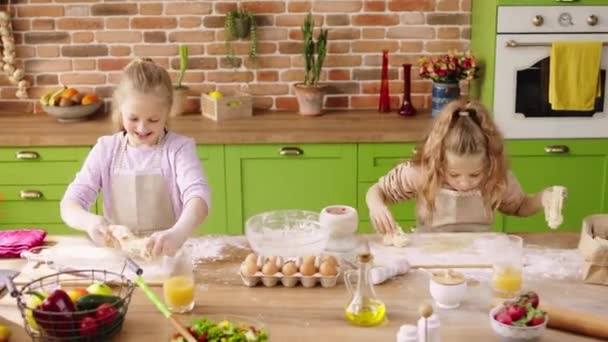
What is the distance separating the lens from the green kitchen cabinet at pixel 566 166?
12.8 feet

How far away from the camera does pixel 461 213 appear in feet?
9.20

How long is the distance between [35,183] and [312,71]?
1.47 m

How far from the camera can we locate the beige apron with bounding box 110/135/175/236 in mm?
2686

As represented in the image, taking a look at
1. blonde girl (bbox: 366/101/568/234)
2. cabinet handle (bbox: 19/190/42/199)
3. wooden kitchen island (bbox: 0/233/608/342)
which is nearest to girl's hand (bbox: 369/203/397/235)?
blonde girl (bbox: 366/101/568/234)

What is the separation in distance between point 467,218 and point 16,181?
7.21ft

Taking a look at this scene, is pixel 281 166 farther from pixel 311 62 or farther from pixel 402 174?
pixel 402 174

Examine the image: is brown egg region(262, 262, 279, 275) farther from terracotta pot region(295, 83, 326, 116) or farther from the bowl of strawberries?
terracotta pot region(295, 83, 326, 116)

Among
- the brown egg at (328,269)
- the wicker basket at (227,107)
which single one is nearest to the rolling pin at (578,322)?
the brown egg at (328,269)

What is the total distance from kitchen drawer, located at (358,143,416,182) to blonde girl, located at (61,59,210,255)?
4.30 ft

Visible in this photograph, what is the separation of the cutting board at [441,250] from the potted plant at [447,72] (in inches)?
63.6

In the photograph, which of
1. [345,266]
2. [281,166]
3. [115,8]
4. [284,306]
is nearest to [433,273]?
[345,266]

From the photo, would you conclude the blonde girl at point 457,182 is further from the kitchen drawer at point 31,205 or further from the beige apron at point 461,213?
the kitchen drawer at point 31,205

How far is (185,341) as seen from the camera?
1749 mm

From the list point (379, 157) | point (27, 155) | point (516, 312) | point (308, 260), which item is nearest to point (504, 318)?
point (516, 312)
